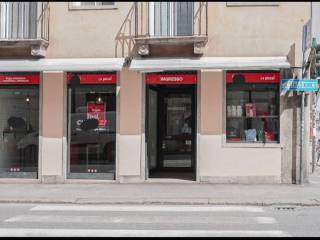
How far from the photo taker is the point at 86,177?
52.5ft

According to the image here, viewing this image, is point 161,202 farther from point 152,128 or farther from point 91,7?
point 91,7

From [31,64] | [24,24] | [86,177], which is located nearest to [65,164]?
[86,177]

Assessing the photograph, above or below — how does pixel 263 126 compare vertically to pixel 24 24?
below

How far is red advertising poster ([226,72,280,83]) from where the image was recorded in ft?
50.5

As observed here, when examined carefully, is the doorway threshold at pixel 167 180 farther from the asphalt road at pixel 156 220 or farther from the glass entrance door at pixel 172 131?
the asphalt road at pixel 156 220

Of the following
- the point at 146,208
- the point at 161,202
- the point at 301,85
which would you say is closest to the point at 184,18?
the point at 301,85

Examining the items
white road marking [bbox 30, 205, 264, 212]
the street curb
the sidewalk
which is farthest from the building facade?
white road marking [bbox 30, 205, 264, 212]

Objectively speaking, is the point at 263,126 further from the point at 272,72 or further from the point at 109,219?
the point at 109,219

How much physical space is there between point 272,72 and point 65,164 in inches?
255

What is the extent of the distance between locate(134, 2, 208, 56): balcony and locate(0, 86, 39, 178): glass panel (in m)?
3.62

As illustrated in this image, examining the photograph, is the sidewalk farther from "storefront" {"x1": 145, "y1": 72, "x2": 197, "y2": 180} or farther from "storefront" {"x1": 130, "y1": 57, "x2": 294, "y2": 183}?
"storefront" {"x1": 145, "y1": 72, "x2": 197, "y2": 180}

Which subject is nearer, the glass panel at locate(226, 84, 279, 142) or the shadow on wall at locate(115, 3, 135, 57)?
the glass panel at locate(226, 84, 279, 142)

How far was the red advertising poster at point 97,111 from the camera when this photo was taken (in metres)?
16.0

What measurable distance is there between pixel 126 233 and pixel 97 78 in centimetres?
780
